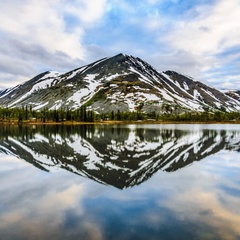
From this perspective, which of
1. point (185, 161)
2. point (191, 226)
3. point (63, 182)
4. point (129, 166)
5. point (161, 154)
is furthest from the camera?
point (161, 154)

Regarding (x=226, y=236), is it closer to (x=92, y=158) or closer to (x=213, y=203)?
(x=213, y=203)

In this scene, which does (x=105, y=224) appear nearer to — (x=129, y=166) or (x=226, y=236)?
(x=226, y=236)

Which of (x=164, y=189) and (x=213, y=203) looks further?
(x=164, y=189)

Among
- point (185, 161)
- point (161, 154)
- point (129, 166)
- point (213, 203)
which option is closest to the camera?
point (213, 203)

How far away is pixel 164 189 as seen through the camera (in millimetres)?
21359

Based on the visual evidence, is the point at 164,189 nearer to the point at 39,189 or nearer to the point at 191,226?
the point at 191,226

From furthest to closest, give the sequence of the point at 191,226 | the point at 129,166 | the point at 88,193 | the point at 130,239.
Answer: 1. the point at 129,166
2. the point at 88,193
3. the point at 191,226
4. the point at 130,239

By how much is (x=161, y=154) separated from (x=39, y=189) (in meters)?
20.9

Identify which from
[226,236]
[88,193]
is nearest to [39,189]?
[88,193]

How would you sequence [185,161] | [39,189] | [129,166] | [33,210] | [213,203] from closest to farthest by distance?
[33,210] < [213,203] < [39,189] < [129,166] < [185,161]

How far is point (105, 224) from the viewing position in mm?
14211

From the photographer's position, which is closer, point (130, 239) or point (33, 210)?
point (130, 239)

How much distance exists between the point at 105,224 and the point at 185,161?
71.0 feet

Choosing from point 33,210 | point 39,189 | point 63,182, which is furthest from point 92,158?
point 33,210
